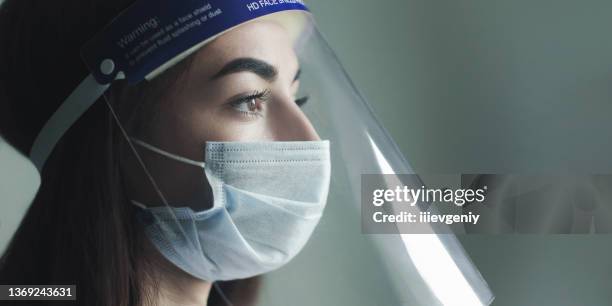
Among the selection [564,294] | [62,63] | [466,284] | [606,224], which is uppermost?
[62,63]

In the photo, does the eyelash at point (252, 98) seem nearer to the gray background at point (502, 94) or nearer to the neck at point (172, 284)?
the neck at point (172, 284)

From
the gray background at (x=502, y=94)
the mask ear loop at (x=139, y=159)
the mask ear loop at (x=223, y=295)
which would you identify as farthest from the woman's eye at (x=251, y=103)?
the gray background at (x=502, y=94)

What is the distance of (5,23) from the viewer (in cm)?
101

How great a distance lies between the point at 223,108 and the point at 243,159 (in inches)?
2.8

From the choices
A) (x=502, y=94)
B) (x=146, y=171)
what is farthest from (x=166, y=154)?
(x=502, y=94)

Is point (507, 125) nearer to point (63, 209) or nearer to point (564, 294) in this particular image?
point (564, 294)

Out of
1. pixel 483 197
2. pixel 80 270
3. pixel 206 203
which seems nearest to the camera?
pixel 206 203

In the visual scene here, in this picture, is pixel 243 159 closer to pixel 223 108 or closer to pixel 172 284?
pixel 223 108

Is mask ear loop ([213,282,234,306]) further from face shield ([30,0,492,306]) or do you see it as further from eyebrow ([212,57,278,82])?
eyebrow ([212,57,278,82])

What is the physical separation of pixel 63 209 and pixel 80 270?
3.7 inches

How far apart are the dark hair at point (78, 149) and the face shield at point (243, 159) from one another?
23mm

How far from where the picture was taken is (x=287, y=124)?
889 millimetres

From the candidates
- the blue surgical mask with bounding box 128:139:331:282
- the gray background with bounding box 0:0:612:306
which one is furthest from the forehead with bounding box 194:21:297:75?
the gray background with bounding box 0:0:612:306

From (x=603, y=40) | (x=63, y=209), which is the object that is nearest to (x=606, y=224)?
(x=603, y=40)
